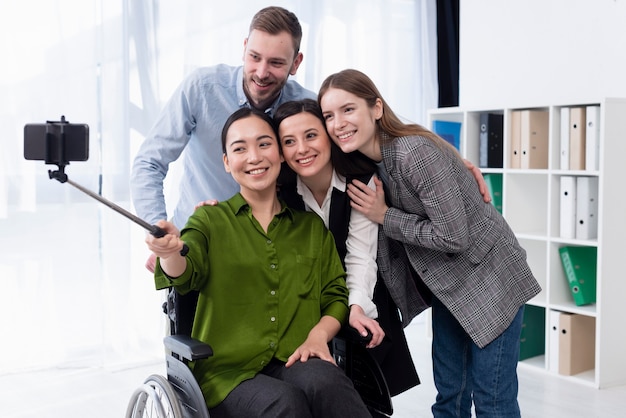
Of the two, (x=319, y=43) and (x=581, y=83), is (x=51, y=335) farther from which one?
(x=581, y=83)

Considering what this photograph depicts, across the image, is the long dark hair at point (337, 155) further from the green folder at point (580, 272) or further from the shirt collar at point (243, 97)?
the green folder at point (580, 272)

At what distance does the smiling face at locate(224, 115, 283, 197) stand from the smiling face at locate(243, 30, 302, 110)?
0.91 feet

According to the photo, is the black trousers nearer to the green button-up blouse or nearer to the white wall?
the green button-up blouse

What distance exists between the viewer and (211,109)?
2391mm

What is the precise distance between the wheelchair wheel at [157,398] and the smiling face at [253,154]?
52 centimetres

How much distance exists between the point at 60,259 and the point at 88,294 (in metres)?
0.21

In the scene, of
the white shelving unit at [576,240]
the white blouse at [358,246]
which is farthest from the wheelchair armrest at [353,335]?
the white shelving unit at [576,240]

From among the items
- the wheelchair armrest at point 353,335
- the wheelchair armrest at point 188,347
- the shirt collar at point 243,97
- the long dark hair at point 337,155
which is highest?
the shirt collar at point 243,97

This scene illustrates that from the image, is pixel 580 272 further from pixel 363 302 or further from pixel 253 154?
pixel 253 154

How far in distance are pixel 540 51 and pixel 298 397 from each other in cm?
292

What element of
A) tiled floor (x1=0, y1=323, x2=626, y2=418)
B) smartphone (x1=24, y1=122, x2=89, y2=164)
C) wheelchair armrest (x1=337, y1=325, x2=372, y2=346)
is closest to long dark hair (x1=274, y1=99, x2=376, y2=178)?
wheelchair armrest (x1=337, y1=325, x2=372, y2=346)

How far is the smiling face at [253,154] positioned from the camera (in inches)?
76.9

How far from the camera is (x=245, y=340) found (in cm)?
186

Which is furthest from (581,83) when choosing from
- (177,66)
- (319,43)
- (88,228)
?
(88,228)
